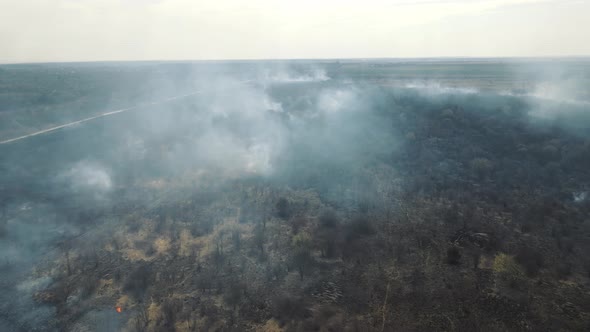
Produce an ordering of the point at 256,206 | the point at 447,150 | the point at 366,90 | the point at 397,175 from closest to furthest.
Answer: the point at 256,206 < the point at 397,175 < the point at 447,150 < the point at 366,90

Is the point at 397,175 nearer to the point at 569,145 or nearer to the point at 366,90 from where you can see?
the point at 569,145

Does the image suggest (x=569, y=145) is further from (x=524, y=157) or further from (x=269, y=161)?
(x=269, y=161)

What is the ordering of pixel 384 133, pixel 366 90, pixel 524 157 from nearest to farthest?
pixel 524 157 < pixel 384 133 < pixel 366 90

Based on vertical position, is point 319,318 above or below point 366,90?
below

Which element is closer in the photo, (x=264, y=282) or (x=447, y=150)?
(x=264, y=282)

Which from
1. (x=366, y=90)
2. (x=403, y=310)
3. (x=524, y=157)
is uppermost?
(x=366, y=90)

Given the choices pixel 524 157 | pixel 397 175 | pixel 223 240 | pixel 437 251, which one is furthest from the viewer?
pixel 524 157

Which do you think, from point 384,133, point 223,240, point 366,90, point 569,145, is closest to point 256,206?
point 223,240

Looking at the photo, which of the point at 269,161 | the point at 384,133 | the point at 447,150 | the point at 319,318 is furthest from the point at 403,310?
the point at 384,133

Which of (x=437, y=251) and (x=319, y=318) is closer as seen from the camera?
(x=319, y=318)
